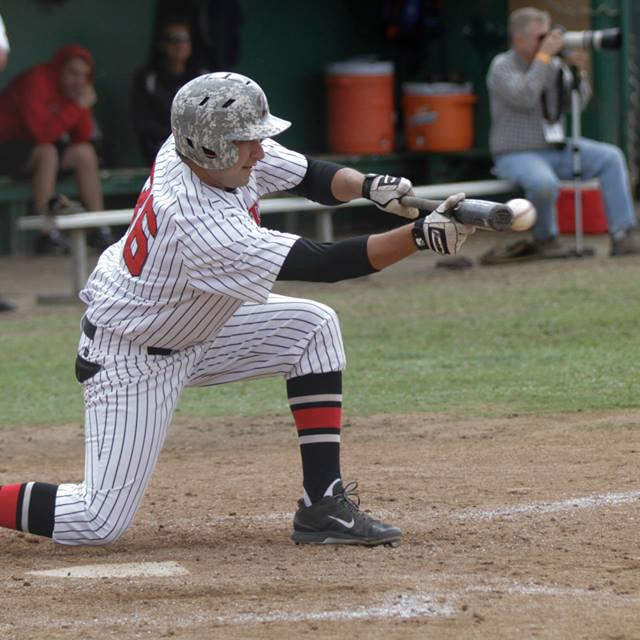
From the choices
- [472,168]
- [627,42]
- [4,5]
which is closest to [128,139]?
[4,5]

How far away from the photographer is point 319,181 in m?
4.61

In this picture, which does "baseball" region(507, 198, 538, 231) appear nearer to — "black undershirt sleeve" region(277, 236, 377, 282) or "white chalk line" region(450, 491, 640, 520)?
"black undershirt sleeve" region(277, 236, 377, 282)

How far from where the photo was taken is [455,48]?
1352cm

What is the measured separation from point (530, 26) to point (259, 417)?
5071 mm

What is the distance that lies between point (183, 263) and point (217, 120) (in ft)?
1.29

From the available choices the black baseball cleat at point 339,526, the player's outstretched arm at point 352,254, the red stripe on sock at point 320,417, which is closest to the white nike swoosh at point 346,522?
the black baseball cleat at point 339,526

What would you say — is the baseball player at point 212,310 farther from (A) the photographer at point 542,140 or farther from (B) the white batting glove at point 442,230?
(A) the photographer at point 542,140

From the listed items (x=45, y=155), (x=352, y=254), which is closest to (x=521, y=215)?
(x=352, y=254)

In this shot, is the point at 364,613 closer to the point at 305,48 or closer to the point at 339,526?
the point at 339,526

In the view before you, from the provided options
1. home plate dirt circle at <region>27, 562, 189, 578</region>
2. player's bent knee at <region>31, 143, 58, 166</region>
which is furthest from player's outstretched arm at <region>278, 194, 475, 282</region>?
player's bent knee at <region>31, 143, 58, 166</region>

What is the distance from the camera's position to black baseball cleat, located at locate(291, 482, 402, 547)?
425cm

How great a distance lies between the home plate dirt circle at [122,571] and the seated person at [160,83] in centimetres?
779

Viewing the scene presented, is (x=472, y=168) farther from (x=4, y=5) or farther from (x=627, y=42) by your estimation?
(x=4, y=5)

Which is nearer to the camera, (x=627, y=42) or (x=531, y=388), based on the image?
(x=531, y=388)
